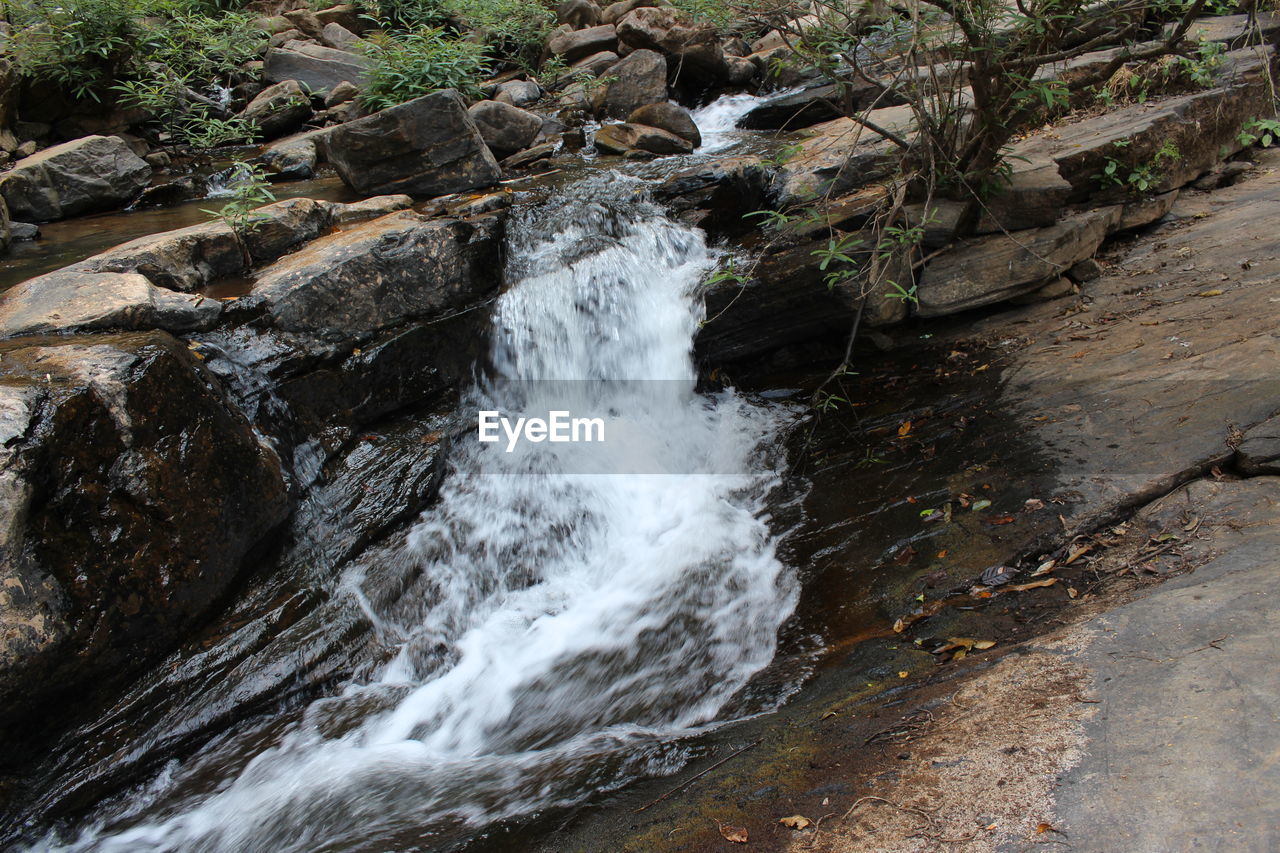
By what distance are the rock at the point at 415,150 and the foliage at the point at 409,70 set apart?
1.60 meters

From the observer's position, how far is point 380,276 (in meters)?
5.24

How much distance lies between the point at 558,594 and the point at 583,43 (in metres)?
10.8

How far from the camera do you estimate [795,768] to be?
8.52 feet

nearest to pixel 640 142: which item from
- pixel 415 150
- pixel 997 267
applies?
pixel 415 150

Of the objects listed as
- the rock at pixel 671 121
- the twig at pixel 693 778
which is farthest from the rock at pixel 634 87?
the twig at pixel 693 778

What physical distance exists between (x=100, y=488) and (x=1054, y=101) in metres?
5.67

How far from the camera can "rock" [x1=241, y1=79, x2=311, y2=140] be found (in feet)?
33.1

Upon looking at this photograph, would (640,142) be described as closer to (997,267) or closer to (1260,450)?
(997,267)

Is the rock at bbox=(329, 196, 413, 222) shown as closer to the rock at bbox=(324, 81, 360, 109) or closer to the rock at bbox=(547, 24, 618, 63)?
the rock at bbox=(324, 81, 360, 109)

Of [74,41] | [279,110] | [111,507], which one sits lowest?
[111,507]

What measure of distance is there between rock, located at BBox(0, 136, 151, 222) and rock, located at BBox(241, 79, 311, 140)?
239 cm

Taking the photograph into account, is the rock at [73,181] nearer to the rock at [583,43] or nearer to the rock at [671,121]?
the rock at [671,121]

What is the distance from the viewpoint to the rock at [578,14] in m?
13.9

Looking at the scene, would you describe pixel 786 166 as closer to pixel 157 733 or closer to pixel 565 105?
pixel 565 105
